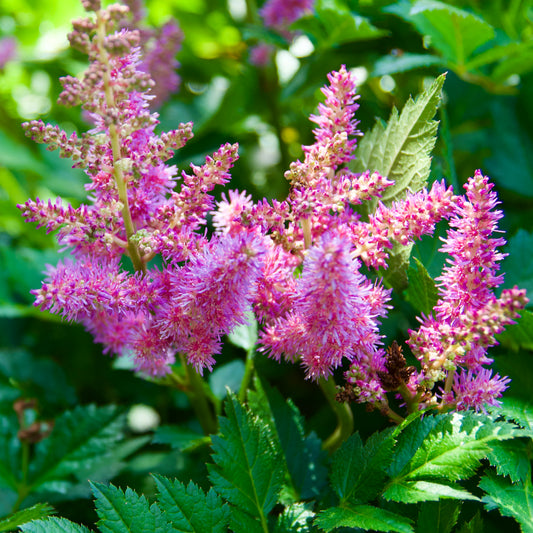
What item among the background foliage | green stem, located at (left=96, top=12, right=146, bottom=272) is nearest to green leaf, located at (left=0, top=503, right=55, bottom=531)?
the background foliage

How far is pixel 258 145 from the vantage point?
202cm

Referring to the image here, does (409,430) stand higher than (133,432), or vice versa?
(409,430)

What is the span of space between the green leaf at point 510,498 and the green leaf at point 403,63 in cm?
84

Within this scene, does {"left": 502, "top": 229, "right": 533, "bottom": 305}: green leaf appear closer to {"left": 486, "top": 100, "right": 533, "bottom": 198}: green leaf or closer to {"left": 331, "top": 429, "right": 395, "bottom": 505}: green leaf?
{"left": 486, "top": 100, "right": 533, "bottom": 198}: green leaf

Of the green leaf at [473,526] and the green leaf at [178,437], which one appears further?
the green leaf at [178,437]

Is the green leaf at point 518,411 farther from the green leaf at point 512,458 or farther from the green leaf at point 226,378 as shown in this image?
the green leaf at point 226,378

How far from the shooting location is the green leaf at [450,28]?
125 cm

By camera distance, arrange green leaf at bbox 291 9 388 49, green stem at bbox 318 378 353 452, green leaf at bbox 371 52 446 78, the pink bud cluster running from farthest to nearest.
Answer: green leaf at bbox 291 9 388 49
green leaf at bbox 371 52 446 78
green stem at bbox 318 378 353 452
the pink bud cluster

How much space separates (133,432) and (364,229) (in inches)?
41.1

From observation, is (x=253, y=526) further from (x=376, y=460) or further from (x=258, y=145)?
(x=258, y=145)

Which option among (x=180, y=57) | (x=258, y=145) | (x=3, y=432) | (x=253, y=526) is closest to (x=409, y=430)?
(x=253, y=526)

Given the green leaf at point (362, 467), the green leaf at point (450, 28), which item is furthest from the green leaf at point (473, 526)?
the green leaf at point (450, 28)

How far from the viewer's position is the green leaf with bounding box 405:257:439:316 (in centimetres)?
88

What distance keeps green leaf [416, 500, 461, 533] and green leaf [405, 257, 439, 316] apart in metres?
0.29
